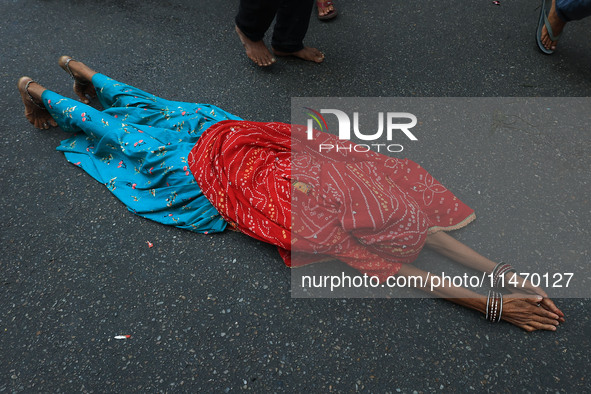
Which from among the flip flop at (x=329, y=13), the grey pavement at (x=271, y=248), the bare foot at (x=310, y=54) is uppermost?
the flip flop at (x=329, y=13)

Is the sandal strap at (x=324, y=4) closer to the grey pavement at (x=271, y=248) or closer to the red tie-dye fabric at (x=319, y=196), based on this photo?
the grey pavement at (x=271, y=248)

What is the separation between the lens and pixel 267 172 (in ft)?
4.85

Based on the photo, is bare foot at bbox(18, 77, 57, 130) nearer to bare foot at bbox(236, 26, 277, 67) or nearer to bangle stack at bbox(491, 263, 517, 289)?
bare foot at bbox(236, 26, 277, 67)

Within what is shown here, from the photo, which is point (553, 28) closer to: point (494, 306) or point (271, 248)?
point (494, 306)

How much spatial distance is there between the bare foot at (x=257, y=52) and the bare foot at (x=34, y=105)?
968mm

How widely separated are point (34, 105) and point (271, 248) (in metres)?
1.31

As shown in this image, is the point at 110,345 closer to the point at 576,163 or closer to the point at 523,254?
the point at 523,254

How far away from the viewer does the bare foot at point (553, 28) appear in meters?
2.18

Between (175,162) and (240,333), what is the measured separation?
2.22 ft

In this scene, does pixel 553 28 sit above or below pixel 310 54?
above

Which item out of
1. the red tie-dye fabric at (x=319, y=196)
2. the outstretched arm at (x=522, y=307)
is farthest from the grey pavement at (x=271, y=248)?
the red tie-dye fabric at (x=319, y=196)

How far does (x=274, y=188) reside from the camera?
1420 millimetres

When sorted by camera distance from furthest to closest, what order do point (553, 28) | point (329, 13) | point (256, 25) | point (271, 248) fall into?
1. point (329, 13)
2. point (553, 28)
3. point (256, 25)
4. point (271, 248)

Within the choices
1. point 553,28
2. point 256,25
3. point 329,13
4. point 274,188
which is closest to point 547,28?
point 553,28
